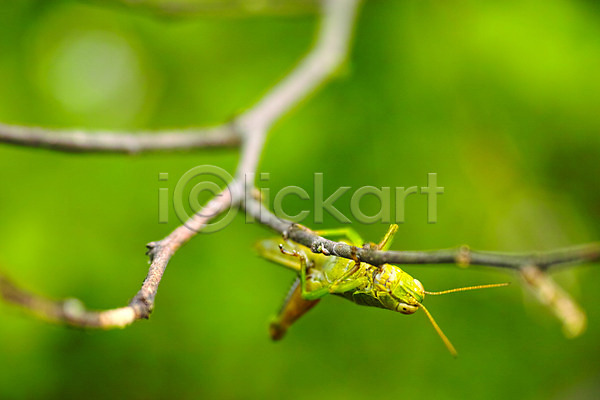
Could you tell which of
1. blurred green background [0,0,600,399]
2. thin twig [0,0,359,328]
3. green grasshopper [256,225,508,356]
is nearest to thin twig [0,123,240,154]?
thin twig [0,0,359,328]

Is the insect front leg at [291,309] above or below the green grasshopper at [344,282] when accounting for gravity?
below

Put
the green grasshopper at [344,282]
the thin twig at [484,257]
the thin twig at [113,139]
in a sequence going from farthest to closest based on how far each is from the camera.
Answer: the thin twig at [113,139], the green grasshopper at [344,282], the thin twig at [484,257]

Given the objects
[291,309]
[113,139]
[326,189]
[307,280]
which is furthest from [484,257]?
[326,189]

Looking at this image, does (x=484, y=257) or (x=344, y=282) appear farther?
(x=344, y=282)

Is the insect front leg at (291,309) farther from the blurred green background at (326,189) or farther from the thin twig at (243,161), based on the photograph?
the blurred green background at (326,189)

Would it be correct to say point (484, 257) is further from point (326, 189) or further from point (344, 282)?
point (326, 189)

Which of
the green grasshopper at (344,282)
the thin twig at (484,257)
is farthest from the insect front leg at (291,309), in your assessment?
the thin twig at (484,257)

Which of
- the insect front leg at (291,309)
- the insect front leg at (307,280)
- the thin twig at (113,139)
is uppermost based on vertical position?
the thin twig at (113,139)
